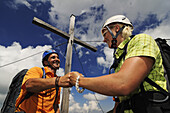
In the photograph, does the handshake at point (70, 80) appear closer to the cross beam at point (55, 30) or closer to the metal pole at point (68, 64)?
the metal pole at point (68, 64)

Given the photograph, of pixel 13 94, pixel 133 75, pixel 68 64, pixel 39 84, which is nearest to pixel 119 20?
pixel 133 75

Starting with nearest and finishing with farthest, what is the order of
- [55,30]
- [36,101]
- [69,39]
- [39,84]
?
1. [39,84]
2. [36,101]
3. [55,30]
4. [69,39]

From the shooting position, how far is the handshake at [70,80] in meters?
1.58

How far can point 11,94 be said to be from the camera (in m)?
2.66

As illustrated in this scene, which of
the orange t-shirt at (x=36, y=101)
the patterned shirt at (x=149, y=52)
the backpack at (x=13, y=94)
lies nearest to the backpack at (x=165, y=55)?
the patterned shirt at (x=149, y=52)

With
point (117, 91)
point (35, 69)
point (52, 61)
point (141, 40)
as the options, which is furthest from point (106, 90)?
point (52, 61)

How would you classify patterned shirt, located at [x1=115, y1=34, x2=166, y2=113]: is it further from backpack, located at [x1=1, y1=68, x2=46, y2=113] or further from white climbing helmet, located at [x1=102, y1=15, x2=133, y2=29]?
backpack, located at [x1=1, y1=68, x2=46, y2=113]

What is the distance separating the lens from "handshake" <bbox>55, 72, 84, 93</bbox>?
1.58 m

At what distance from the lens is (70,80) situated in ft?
5.81

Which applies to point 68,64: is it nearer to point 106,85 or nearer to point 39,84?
point 39,84

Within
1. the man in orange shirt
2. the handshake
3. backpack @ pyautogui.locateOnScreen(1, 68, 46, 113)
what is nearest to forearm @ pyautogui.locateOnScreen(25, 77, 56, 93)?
the man in orange shirt

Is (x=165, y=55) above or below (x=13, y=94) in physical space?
above

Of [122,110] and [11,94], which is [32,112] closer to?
[11,94]

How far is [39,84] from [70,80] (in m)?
0.85
